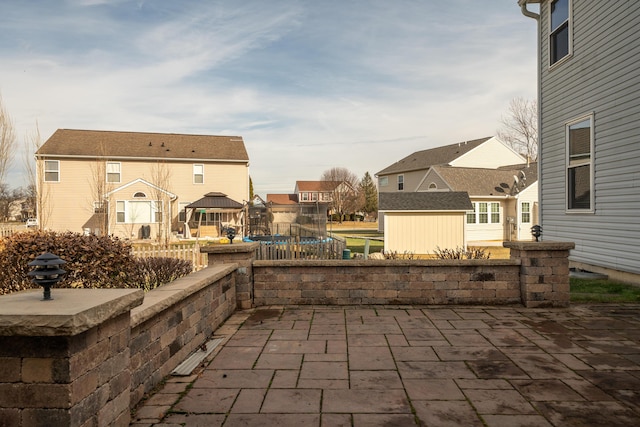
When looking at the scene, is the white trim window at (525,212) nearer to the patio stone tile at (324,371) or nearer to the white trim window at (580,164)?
the white trim window at (580,164)

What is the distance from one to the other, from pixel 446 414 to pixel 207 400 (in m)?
1.77

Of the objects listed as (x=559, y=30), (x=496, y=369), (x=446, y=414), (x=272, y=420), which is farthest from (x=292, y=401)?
(x=559, y=30)

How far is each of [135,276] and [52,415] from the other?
13.4 ft

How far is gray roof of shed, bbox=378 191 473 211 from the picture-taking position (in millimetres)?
16766

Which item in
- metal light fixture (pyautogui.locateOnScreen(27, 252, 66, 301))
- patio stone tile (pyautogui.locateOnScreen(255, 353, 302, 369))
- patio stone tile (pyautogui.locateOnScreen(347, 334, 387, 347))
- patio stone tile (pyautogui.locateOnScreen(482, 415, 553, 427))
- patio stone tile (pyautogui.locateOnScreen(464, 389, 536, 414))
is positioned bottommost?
patio stone tile (pyautogui.locateOnScreen(347, 334, 387, 347))

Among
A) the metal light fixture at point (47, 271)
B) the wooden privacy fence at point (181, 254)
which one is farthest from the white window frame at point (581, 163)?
the metal light fixture at point (47, 271)

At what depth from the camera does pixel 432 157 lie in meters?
32.0

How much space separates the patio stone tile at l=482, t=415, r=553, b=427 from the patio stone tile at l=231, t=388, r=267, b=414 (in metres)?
1.62

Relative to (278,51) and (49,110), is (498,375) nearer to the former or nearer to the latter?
(278,51)

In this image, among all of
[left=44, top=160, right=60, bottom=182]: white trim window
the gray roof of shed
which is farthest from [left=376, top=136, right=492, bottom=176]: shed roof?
[left=44, top=160, right=60, bottom=182]: white trim window

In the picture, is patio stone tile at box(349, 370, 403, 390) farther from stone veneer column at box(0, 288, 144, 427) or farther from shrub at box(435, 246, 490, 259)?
shrub at box(435, 246, 490, 259)

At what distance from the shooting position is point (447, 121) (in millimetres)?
19906

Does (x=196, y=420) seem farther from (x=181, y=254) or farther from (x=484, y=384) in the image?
(x=181, y=254)

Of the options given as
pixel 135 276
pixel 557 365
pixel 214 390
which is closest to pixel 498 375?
pixel 557 365
